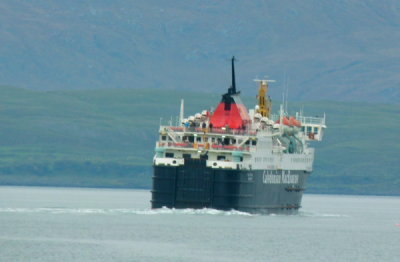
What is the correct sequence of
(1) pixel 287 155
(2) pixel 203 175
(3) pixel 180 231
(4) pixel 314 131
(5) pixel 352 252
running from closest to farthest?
1. (5) pixel 352 252
2. (3) pixel 180 231
3. (2) pixel 203 175
4. (1) pixel 287 155
5. (4) pixel 314 131

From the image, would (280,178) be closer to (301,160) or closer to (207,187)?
(301,160)

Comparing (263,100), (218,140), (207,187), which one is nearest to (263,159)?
(218,140)

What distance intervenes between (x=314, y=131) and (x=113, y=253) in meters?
52.1

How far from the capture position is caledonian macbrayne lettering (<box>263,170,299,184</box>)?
5032 inches

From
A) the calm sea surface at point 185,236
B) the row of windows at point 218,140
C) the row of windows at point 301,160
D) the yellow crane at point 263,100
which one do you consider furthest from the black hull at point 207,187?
the yellow crane at point 263,100

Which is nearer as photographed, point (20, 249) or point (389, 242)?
point (20, 249)

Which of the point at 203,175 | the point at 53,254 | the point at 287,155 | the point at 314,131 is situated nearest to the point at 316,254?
the point at 53,254

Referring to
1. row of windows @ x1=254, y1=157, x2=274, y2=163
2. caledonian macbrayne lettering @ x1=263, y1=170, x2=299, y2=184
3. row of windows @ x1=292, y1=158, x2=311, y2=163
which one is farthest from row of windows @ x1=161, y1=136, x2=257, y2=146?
row of windows @ x1=292, y1=158, x2=311, y2=163

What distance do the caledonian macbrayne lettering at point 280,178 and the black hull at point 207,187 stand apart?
0.27 metres

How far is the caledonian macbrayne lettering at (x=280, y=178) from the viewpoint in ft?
419

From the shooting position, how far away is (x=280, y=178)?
131750 mm

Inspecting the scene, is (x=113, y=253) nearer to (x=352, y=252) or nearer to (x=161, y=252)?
(x=161, y=252)

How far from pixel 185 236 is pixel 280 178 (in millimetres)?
24719

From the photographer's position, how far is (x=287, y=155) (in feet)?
440
